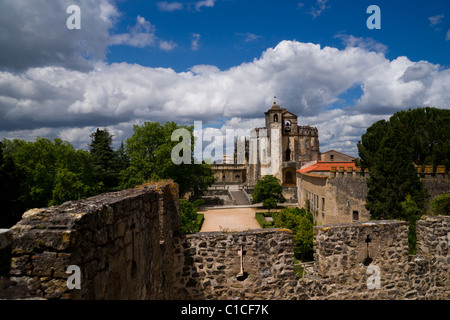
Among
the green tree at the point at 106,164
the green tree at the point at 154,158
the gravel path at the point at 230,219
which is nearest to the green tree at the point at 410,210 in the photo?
the gravel path at the point at 230,219

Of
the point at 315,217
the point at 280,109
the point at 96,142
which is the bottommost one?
the point at 315,217

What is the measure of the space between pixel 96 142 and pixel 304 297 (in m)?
41.0

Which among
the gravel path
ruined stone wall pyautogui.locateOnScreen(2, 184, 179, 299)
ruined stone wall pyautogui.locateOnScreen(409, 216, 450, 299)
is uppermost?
ruined stone wall pyautogui.locateOnScreen(2, 184, 179, 299)

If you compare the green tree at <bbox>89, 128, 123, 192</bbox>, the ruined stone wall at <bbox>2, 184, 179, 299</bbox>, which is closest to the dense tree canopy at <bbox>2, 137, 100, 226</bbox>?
the green tree at <bbox>89, 128, 123, 192</bbox>

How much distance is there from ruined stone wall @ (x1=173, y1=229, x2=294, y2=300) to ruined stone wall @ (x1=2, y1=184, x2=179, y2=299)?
1.42 meters

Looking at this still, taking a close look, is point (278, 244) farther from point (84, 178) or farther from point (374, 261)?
point (84, 178)

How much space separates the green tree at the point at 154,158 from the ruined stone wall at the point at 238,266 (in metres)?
22.2

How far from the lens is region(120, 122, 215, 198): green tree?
1156 inches

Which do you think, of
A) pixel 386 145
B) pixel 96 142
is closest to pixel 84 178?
pixel 96 142

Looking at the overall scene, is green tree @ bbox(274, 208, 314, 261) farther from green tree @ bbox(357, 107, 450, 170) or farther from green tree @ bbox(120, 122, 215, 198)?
green tree @ bbox(120, 122, 215, 198)

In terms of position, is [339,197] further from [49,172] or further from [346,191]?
[49,172]

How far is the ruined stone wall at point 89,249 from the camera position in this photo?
249 cm

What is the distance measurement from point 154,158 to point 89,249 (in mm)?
28613

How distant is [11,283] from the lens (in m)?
2.20
